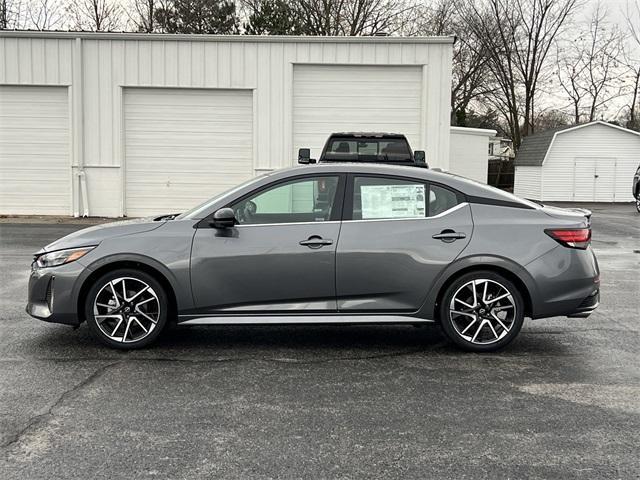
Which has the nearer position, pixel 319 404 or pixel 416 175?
pixel 319 404

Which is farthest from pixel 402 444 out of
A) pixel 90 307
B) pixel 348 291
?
pixel 90 307

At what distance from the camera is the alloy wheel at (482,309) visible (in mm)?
5656

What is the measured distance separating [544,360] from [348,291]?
5.39 feet

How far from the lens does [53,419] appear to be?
4180 millimetres

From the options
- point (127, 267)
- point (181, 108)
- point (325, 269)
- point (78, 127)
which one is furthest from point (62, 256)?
point (78, 127)

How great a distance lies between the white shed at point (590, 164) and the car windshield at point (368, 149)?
2154 cm

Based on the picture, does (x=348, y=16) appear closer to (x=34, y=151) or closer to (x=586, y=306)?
(x=34, y=151)

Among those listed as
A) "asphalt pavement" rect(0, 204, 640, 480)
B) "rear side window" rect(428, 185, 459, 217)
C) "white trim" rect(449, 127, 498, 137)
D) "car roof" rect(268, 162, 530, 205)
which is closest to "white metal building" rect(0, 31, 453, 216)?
"white trim" rect(449, 127, 498, 137)

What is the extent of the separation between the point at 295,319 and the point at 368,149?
7.03m

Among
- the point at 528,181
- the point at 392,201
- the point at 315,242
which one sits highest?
the point at 528,181

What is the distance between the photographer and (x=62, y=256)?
18.7 ft

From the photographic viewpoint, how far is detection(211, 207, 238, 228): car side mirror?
18.3ft

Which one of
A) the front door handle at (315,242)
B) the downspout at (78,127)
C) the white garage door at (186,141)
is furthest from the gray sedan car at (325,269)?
the downspout at (78,127)

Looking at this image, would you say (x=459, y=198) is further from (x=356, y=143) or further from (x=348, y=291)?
(x=356, y=143)
